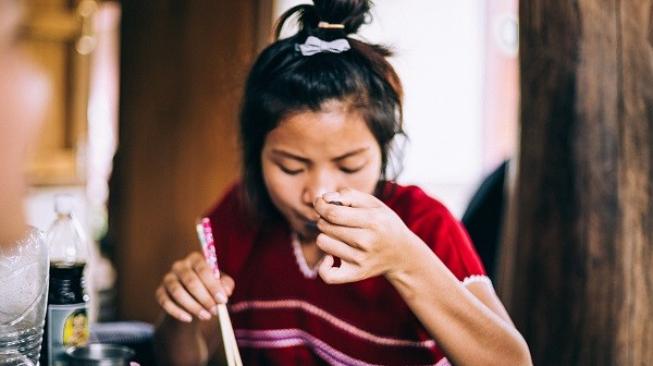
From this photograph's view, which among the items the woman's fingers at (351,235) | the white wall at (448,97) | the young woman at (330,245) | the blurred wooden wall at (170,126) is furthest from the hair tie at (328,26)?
the white wall at (448,97)

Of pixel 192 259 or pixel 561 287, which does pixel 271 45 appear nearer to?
pixel 192 259

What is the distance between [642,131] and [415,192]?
505 mm

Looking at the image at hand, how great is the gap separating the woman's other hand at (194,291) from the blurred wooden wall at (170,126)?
1685mm

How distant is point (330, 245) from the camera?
4.31 feet

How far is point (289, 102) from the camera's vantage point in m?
1.62

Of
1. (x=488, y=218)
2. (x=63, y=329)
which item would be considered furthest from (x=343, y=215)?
(x=488, y=218)

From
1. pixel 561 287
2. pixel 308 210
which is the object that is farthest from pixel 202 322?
pixel 561 287

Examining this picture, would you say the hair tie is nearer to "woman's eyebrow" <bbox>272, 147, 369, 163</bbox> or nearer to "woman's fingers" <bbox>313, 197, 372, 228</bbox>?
"woman's eyebrow" <bbox>272, 147, 369, 163</bbox>

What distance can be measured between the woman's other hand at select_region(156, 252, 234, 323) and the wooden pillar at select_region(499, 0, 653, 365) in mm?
727

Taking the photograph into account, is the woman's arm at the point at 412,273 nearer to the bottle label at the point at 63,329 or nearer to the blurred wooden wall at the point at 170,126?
the bottle label at the point at 63,329

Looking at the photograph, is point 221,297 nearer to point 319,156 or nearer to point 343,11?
point 319,156

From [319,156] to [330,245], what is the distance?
0.28 metres

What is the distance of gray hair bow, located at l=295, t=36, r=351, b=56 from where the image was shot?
1599 mm

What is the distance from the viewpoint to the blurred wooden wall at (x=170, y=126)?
3277 mm
